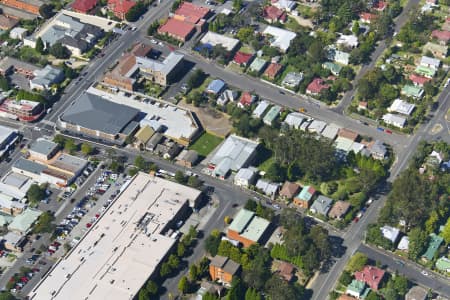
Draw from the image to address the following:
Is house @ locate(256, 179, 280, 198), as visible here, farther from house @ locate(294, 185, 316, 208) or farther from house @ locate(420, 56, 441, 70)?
house @ locate(420, 56, 441, 70)

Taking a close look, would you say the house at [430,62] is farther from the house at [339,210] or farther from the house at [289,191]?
the house at [289,191]

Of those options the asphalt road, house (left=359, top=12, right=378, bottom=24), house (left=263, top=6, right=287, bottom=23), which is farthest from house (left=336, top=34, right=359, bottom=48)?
the asphalt road

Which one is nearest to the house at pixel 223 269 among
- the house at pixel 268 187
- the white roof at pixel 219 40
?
the house at pixel 268 187

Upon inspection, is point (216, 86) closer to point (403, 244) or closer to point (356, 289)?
point (403, 244)

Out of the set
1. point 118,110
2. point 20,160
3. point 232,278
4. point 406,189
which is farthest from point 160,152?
point 406,189

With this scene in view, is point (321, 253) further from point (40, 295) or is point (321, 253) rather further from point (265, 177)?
point (40, 295)

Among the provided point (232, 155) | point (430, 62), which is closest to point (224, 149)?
point (232, 155)
